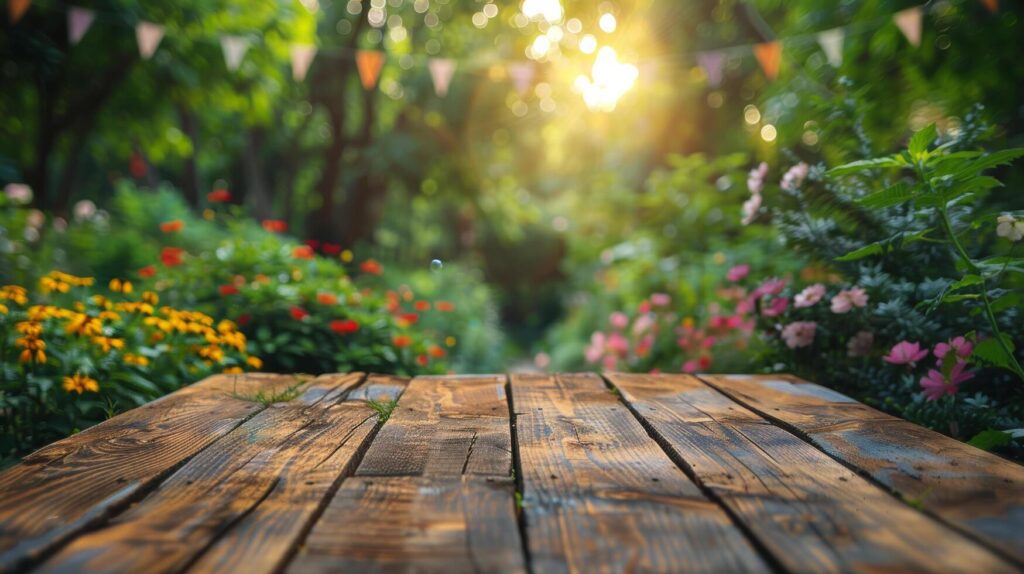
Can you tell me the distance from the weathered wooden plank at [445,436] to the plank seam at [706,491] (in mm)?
306

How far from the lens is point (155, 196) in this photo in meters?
8.82

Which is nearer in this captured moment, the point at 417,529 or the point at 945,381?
the point at 417,529

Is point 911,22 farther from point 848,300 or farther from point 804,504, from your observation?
point 804,504

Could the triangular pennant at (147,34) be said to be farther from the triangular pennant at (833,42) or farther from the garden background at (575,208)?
the triangular pennant at (833,42)

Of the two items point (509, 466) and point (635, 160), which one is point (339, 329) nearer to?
point (509, 466)

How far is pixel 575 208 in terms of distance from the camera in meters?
14.7

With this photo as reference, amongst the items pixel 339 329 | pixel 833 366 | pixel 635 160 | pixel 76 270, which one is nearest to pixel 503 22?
pixel 635 160

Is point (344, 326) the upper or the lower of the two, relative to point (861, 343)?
upper

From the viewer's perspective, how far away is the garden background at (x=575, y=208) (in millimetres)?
2170

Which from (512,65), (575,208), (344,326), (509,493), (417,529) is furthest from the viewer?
(575,208)

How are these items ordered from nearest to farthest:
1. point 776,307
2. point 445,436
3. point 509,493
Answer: point 509,493 → point 445,436 → point 776,307

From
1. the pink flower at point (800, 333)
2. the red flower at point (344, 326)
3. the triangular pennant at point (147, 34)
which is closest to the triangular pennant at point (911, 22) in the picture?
the pink flower at point (800, 333)

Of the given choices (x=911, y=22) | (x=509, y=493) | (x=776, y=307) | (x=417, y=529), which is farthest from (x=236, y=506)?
(x=911, y=22)

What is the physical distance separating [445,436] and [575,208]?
13.7m
